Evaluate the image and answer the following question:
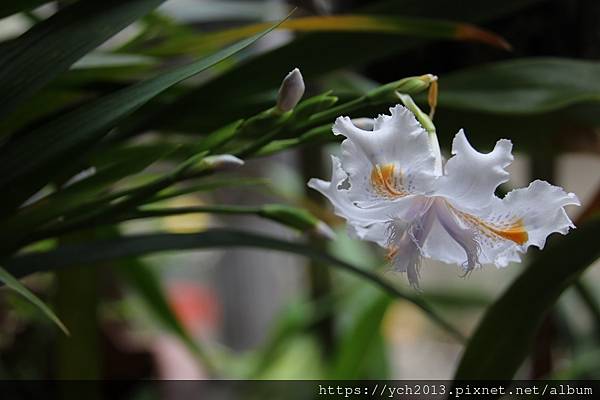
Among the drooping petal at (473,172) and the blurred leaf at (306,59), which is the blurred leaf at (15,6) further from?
the drooping petal at (473,172)

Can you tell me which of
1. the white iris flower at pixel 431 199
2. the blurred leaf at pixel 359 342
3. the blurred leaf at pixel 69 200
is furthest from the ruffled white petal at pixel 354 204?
the blurred leaf at pixel 359 342

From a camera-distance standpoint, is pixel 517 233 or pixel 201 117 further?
pixel 201 117

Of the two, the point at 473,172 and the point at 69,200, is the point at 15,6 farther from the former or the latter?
the point at 473,172

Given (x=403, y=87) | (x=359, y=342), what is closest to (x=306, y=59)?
(x=403, y=87)

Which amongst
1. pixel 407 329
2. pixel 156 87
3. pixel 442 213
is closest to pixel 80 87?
pixel 156 87

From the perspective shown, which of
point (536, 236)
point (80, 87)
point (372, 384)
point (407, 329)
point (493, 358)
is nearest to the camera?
point (536, 236)

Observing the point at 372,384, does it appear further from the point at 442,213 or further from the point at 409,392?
the point at 442,213

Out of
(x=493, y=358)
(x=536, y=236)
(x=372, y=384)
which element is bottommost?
(x=372, y=384)
